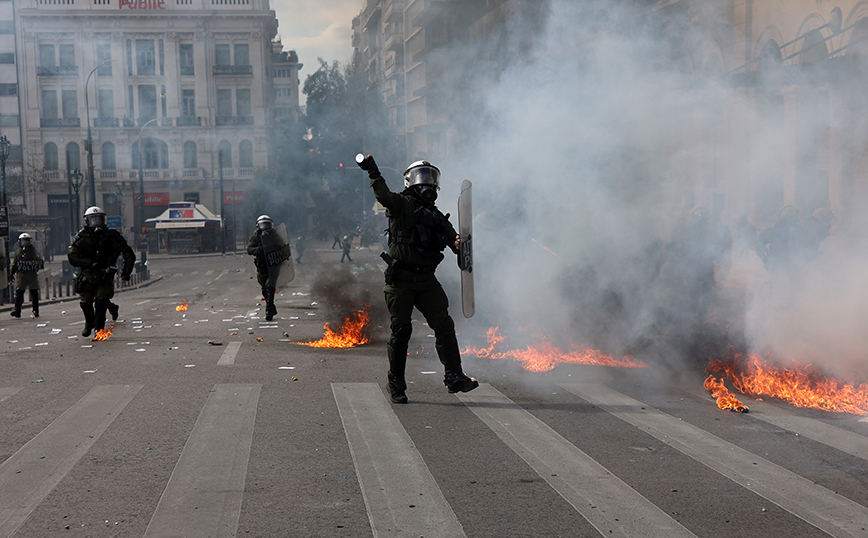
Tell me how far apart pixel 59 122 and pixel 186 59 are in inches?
349

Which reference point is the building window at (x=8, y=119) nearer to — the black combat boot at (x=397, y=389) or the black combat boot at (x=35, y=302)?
the black combat boot at (x=35, y=302)

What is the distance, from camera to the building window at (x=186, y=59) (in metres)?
38.3

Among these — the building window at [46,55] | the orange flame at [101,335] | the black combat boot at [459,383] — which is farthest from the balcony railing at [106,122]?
the black combat boot at [459,383]

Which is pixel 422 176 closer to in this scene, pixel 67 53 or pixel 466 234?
pixel 466 234

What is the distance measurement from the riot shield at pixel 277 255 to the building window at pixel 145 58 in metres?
26.0

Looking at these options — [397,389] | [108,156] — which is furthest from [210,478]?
[108,156]

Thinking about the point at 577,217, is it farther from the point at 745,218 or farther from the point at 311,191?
the point at 311,191

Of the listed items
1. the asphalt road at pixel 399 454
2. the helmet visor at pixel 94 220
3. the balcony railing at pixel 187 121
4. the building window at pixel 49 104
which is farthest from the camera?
the balcony railing at pixel 187 121

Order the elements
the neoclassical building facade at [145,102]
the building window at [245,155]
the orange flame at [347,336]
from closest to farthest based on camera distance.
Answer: the orange flame at [347,336] → the neoclassical building facade at [145,102] → the building window at [245,155]

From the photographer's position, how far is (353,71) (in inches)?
2148

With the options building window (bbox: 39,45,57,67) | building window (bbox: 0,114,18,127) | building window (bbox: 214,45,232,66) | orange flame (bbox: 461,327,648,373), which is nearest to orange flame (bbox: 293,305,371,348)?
orange flame (bbox: 461,327,648,373)

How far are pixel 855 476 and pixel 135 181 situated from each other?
47520mm

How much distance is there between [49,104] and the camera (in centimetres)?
4262

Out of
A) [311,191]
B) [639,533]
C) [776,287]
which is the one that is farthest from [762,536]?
[311,191]
